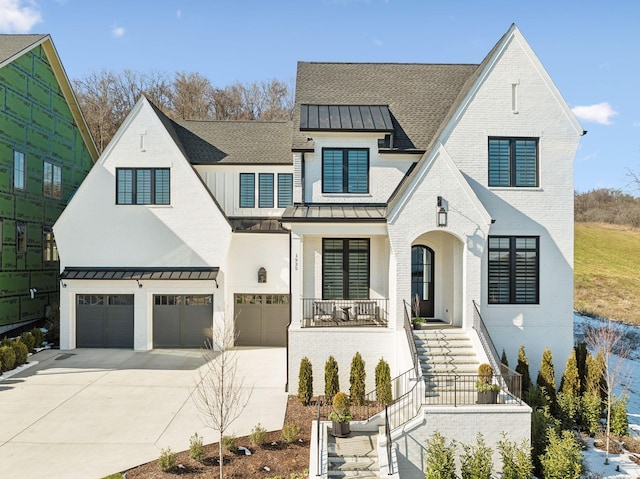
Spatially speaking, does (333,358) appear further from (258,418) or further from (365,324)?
(258,418)

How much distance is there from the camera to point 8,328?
1830cm

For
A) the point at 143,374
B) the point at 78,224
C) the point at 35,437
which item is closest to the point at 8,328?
the point at 78,224

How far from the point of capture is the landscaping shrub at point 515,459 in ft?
28.0

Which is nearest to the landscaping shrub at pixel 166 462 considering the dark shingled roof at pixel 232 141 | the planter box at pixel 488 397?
the planter box at pixel 488 397

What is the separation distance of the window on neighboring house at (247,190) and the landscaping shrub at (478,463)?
42.0 ft

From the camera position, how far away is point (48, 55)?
21219 millimetres

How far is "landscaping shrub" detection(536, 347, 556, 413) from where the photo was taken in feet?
39.7

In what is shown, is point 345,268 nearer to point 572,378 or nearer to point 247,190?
point 247,190

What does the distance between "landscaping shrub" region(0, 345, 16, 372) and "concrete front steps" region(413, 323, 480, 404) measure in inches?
511

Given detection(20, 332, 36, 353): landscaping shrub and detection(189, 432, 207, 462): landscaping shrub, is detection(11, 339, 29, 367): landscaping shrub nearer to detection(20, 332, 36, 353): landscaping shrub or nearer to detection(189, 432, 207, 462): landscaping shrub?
detection(20, 332, 36, 353): landscaping shrub

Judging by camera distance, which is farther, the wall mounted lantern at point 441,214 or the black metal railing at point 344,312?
the black metal railing at point 344,312

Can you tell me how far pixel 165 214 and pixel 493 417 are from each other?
1326cm

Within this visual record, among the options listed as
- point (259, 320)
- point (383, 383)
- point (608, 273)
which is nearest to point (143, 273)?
point (259, 320)

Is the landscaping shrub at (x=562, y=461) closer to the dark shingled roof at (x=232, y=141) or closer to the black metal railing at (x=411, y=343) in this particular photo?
the black metal railing at (x=411, y=343)
